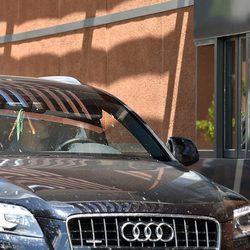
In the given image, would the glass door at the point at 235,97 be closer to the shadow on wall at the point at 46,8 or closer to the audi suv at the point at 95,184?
the shadow on wall at the point at 46,8

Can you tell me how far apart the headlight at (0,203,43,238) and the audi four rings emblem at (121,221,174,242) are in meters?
0.44

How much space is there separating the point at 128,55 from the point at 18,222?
11440 millimetres

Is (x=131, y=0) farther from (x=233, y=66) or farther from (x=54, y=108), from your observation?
(x=54, y=108)

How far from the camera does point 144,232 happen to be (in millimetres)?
4047

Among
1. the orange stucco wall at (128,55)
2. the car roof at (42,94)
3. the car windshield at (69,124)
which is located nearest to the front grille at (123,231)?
the car windshield at (69,124)

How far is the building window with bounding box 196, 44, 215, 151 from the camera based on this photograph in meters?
13.0

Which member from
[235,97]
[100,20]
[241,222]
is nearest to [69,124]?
[241,222]

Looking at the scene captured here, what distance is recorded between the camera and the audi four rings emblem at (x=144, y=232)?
13.2 feet

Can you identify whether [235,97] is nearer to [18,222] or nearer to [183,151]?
[183,151]

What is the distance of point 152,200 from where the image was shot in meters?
4.23

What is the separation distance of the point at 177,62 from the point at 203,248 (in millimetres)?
9953

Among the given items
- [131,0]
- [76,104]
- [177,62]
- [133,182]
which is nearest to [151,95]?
[177,62]

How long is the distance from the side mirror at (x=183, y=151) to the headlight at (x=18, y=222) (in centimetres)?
194

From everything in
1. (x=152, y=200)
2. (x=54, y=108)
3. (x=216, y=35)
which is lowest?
(x=152, y=200)
